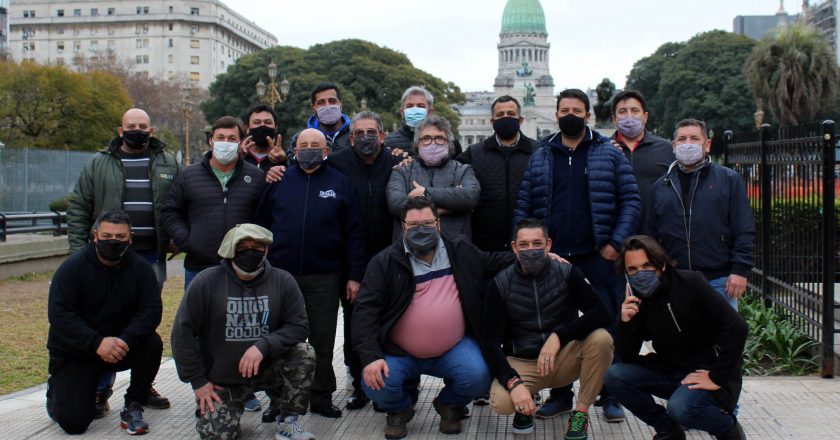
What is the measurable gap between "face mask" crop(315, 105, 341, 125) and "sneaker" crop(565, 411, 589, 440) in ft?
11.4

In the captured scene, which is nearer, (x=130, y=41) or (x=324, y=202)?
(x=324, y=202)

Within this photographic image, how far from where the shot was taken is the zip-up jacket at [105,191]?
292 inches

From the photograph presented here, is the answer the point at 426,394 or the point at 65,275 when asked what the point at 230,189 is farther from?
the point at 426,394

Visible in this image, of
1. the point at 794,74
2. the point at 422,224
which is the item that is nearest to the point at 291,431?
the point at 422,224

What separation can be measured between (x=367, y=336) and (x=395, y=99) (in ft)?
208


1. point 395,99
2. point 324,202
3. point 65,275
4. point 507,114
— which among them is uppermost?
point 395,99

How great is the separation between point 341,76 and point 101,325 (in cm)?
6289

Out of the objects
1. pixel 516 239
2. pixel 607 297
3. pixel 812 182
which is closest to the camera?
pixel 516 239

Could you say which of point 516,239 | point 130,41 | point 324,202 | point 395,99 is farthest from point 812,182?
→ point 130,41

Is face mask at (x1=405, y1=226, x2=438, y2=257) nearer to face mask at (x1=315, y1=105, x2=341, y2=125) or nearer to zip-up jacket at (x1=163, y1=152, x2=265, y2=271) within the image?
zip-up jacket at (x1=163, y1=152, x2=265, y2=271)

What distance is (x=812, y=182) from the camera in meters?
8.15

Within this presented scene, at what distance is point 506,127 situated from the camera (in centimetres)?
716

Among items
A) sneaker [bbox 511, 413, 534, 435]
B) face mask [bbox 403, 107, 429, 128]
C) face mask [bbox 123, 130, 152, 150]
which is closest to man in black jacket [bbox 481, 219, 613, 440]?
sneaker [bbox 511, 413, 534, 435]

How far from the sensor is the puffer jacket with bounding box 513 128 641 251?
673 centimetres
